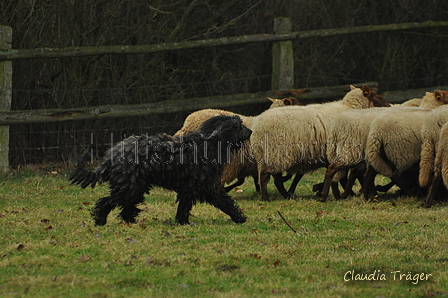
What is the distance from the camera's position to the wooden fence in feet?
37.4

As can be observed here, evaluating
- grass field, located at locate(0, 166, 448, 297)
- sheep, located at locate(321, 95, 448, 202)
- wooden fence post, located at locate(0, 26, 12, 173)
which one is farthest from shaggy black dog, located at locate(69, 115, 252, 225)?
wooden fence post, located at locate(0, 26, 12, 173)

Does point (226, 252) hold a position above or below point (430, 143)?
below

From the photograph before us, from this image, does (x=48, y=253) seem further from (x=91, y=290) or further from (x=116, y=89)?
(x=116, y=89)

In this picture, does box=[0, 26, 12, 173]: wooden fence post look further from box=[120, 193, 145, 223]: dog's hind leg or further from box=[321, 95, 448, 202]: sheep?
box=[321, 95, 448, 202]: sheep

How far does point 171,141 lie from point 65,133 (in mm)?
6362

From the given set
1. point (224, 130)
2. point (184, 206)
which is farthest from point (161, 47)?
point (184, 206)

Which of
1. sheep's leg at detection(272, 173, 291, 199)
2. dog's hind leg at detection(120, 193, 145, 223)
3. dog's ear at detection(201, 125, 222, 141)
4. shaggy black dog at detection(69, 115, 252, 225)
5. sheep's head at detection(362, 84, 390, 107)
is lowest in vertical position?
sheep's leg at detection(272, 173, 291, 199)

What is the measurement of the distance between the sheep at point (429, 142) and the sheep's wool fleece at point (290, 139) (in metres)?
1.59

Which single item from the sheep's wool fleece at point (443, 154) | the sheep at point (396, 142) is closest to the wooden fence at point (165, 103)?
the sheep at point (396, 142)

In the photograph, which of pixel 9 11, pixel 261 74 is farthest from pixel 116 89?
pixel 261 74

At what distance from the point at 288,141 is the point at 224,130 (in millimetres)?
2314

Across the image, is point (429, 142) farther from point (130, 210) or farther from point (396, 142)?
point (130, 210)

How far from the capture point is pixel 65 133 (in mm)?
13047

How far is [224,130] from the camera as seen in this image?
7.53 meters
